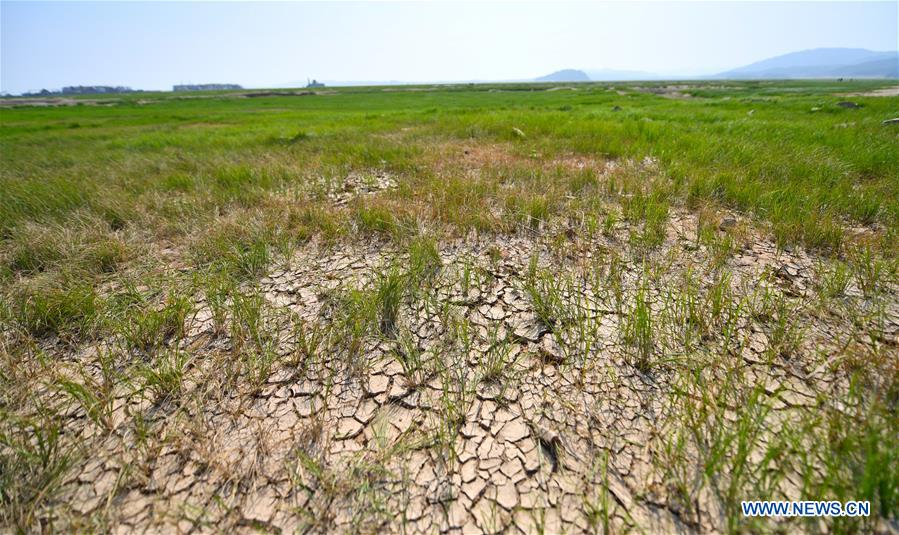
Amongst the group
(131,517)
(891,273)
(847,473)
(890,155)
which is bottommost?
(131,517)

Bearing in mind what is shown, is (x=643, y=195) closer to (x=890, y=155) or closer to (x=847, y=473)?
(x=847, y=473)

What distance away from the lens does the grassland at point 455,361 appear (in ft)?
4.49

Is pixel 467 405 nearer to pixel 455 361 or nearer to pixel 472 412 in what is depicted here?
pixel 472 412

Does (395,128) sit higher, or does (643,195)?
(395,128)

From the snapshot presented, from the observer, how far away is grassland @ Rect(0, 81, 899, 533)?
137 cm

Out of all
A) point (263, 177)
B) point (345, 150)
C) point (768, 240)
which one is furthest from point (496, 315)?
point (345, 150)

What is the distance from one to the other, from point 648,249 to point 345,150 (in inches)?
280

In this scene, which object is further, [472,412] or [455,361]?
[455,361]

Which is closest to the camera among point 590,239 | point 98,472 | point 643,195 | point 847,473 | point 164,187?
point 847,473

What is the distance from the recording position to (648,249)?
324 cm

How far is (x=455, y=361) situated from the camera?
2049 millimetres

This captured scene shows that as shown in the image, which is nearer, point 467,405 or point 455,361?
point 467,405

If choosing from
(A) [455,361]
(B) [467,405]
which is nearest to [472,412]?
(B) [467,405]

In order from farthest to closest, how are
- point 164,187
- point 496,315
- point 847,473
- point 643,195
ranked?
1. point 164,187
2. point 643,195
3. point 496,315
4. point 847,473
